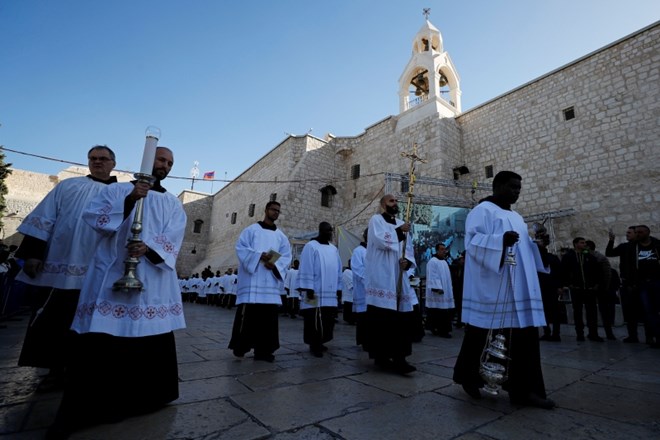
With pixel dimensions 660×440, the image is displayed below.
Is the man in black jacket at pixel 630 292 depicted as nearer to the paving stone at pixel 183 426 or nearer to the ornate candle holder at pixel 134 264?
the paving stone at pixel 183 426

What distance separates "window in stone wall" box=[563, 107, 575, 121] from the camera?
495 inches

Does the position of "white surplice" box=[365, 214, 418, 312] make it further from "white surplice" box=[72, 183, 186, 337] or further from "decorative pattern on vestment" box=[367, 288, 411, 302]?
"white surplice" box=[72, 183, 186, 337]

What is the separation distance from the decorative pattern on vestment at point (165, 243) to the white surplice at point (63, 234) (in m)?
1.05

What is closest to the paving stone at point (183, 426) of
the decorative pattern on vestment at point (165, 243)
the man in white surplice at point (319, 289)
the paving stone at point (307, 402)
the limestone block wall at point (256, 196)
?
the paving stone at point (307, 402)

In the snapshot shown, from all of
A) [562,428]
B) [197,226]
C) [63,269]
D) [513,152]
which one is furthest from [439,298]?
[197,226]

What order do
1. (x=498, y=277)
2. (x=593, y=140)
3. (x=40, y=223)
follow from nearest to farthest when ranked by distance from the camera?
1. (x=498, y=277)
2. (x=40, y=223)
3. (x=593, y=140)

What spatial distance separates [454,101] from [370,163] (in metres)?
5.56

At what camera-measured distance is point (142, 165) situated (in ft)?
6.48

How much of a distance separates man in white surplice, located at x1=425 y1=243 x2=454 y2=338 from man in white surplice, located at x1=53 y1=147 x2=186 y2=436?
5393mm

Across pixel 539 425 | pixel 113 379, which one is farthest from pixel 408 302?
pixel 113 379

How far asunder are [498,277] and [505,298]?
0.55 feet

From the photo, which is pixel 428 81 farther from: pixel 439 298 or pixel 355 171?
pixel 439 298

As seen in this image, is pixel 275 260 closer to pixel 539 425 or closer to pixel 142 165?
pixel 142 165

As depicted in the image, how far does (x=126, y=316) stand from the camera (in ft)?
6.63
